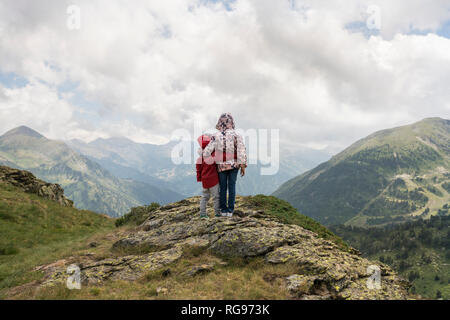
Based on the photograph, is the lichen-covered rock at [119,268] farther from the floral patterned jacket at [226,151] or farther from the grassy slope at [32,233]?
the floral patterned jacket at [226,151]

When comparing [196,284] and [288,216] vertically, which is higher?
[288,216]

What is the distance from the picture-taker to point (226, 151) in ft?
38.0

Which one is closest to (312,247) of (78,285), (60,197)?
(78,285)

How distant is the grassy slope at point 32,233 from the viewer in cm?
1182

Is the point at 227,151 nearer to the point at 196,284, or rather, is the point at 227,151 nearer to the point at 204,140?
the point at 204,140

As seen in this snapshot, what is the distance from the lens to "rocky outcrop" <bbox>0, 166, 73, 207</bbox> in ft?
99.2

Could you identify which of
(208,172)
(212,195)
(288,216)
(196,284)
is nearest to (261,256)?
(196,284)

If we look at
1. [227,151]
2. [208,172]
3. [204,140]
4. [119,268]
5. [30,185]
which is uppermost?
[204,140]

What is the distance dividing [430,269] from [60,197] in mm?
264239

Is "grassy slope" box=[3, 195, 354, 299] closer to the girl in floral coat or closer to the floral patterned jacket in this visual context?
the girl in floral coat

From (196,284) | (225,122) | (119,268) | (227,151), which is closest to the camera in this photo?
(196,284)

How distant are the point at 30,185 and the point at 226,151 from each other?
105 feet

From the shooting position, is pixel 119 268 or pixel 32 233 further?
pixel 32 233
